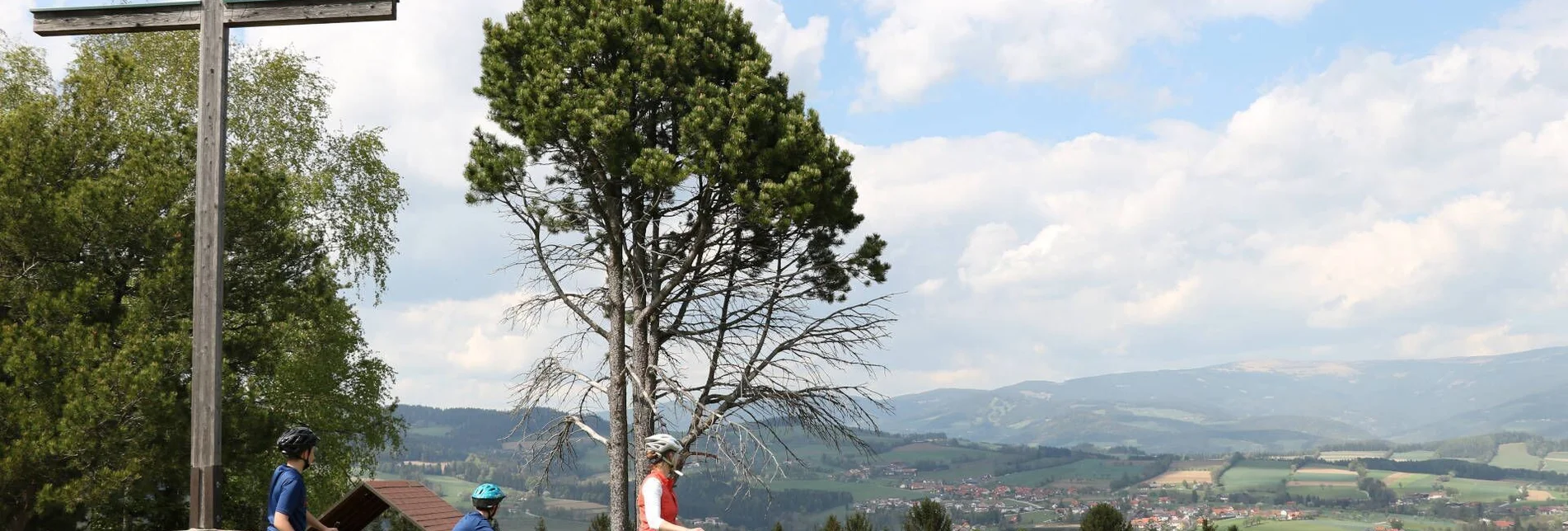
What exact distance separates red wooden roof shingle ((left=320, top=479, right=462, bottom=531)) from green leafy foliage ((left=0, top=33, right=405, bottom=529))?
25.9 feet

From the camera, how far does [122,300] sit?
2034 cm

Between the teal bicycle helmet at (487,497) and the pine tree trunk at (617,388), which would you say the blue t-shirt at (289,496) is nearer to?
the teal bicycle helmet at (487,497)

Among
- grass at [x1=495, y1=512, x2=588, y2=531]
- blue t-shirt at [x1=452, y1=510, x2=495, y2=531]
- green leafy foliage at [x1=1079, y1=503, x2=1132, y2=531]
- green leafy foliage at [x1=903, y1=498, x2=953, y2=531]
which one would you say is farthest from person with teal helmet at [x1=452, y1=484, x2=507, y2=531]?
grass at [x1=495, y1=512, x2=588, y2=531]

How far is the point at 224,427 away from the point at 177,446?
1145 millimetres

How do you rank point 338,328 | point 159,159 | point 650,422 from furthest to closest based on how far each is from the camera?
1. point 338,328
2. point 159,159
3. point 650,422

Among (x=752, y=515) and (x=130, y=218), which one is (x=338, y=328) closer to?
(x=130, y=218)

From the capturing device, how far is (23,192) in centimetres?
1919

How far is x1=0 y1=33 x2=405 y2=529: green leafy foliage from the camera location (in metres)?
18.3

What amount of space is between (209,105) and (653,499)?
21.6 feet

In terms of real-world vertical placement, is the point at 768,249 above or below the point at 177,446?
above

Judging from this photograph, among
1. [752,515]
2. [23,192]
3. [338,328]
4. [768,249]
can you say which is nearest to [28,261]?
[23,192]

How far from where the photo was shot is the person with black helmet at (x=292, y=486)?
7.34 m

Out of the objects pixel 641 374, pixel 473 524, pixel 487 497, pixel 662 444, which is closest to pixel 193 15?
pixel 487 497

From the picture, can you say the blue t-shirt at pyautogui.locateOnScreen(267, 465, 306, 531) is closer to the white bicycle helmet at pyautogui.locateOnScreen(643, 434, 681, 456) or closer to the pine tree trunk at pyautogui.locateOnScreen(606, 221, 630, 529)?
the white bicycle helmet at pyautogui.locateOnScreen(643, 434, 681, 456)
